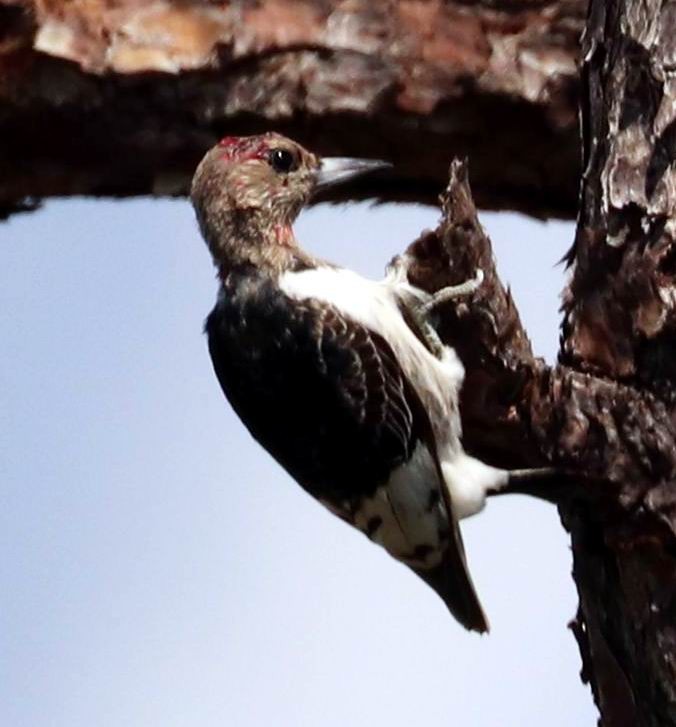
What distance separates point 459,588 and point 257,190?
3.75 ft

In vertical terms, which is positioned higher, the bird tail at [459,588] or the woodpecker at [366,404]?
the woodpecker at [366,404]

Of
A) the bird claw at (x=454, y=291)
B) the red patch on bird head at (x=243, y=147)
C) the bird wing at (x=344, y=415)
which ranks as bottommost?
the bird wing at (x=344, y=415)

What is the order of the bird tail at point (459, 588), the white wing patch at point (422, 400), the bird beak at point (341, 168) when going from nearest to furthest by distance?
the white wing patch at point (422, 400)
the bird tail at point (459, 588)
the bird beak at point (341, 168)

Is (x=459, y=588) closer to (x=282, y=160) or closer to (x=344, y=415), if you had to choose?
(x=344, y=415)

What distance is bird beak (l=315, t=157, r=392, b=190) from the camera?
5008 millimetres

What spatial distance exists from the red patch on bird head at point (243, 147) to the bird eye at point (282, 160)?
23 mm

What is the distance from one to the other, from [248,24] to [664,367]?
1479 millimetres

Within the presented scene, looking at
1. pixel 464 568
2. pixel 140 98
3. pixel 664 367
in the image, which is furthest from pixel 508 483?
pixel 140 98

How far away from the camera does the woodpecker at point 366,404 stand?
468 centimetres

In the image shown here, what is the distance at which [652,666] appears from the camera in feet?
13.2

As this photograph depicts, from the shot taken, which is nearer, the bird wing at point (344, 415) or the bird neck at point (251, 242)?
the bird wing at point (344, 415)

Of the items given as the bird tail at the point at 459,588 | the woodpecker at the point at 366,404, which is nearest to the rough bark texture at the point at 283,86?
the woodpecker at the point at 366,404

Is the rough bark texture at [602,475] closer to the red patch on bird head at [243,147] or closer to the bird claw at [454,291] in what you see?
the bird claw at [454,291]

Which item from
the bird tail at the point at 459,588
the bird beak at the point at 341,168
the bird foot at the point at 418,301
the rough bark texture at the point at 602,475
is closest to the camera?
the rough bark texture at the point at 602,475
